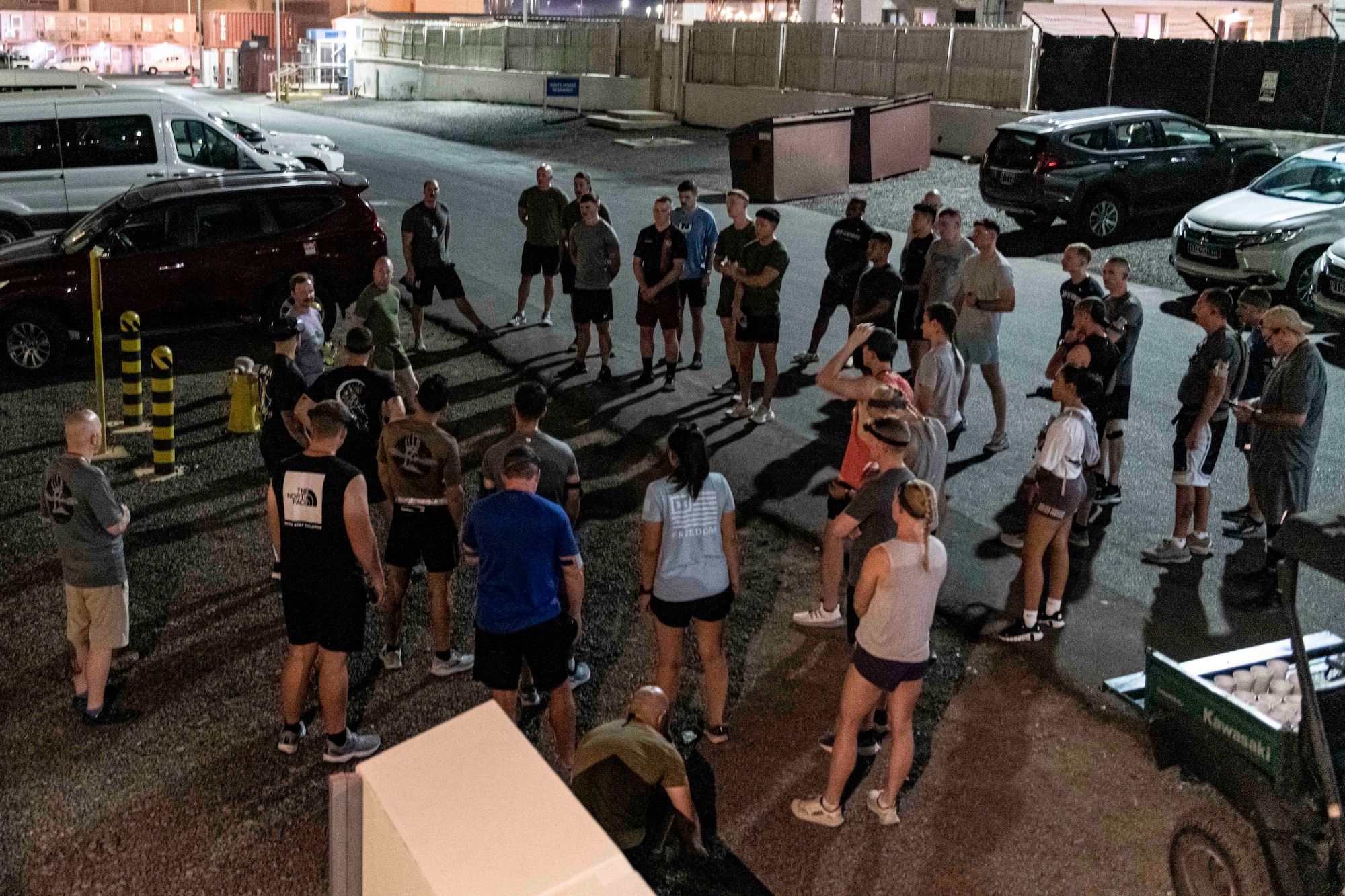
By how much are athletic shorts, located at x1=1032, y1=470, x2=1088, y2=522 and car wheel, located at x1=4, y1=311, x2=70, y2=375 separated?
10268 millimetres

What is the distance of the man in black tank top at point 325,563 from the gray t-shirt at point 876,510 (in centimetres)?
237

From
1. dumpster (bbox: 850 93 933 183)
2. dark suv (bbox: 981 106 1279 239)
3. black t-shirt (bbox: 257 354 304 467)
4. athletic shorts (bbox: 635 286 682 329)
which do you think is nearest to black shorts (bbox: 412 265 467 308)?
athletic shorts (bbox: 635 286 682 329)

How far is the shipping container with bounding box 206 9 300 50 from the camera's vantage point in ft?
246

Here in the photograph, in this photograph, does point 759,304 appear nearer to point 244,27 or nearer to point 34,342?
point 34,342

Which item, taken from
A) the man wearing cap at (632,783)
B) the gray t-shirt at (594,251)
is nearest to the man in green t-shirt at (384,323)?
the gray t-shirt at (594,251)

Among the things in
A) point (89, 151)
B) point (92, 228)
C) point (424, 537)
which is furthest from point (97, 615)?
point (89, 151)

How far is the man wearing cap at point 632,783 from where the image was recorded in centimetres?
496

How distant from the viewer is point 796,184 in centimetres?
2394

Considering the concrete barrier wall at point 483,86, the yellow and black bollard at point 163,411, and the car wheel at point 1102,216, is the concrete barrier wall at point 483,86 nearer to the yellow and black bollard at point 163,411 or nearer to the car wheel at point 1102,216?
the car wheel at point 1102,216

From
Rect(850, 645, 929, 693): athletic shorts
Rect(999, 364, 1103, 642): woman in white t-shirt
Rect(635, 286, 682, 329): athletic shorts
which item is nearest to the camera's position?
Rect(850, 645, 929, 693): athletic shorts

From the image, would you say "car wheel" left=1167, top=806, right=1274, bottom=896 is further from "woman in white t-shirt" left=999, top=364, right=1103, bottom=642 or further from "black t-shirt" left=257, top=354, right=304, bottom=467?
"black t-shirt" left=257, top=354, right=304, bottom=467

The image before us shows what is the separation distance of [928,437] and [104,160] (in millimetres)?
15052

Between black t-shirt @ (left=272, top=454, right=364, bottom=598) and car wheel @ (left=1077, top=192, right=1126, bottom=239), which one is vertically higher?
car wheel @ (left=1077, top=192, right=1126, bottom=239)

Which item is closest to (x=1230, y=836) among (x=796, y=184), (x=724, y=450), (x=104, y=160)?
(x=724, y=450)
